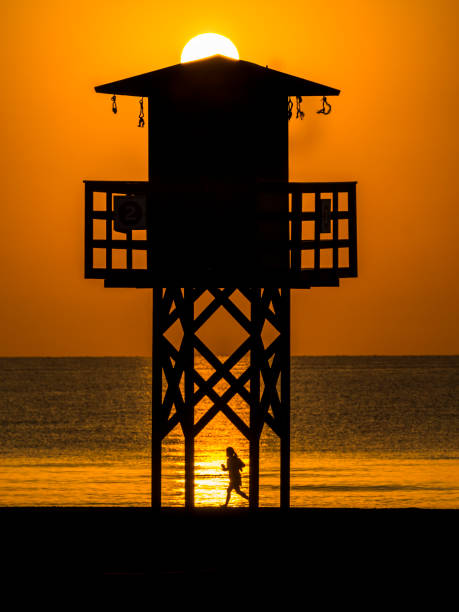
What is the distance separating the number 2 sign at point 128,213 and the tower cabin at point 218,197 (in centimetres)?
1

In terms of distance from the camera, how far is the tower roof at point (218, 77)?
16438mm

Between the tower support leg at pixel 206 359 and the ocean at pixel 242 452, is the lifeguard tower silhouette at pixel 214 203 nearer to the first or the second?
the tower support leg at pixel 206 359

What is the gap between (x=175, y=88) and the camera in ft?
54.2

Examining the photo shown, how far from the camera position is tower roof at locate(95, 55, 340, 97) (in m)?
16.4

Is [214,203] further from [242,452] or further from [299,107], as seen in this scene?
[242,452]

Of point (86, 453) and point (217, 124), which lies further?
point (86, 453)

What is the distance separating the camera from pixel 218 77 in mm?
16422

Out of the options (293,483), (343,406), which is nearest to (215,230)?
(293,483)

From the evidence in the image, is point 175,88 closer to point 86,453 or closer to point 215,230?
→ point 215,230

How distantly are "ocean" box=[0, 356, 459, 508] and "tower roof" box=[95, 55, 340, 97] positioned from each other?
65.6ft

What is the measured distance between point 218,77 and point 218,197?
63.5 inches
